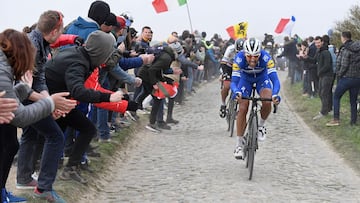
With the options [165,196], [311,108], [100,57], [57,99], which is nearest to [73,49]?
[100,57]

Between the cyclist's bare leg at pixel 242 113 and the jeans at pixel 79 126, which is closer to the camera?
the jeans at pixel 79 126

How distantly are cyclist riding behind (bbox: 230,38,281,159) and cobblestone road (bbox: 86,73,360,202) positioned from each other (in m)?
0.67

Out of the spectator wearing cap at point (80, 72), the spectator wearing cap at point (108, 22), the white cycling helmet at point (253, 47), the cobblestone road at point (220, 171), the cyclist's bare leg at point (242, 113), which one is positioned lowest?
the cobblestone road at point (220, 171)

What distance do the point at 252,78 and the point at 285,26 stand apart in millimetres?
22811

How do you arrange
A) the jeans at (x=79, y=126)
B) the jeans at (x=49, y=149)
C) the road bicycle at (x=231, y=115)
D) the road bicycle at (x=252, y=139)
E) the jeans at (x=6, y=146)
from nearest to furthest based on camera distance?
the jeans at (x=6, y=146) < the jeans at (x=49, y=149) < the jeans at (x=79, y=126) < the road bicycle at (x=252, y=139) < the road bicycle at (x=231, y=115)

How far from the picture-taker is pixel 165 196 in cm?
782

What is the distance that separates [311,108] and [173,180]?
9923mm

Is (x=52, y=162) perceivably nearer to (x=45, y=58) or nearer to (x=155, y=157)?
(x=45, y=58)

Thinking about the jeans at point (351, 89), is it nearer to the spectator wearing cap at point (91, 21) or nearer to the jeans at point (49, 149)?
the spectator wearing cap at point (91, 21)

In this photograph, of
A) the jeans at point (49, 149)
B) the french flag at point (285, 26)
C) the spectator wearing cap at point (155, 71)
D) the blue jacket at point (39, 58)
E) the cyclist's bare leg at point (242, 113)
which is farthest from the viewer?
the french flag at point (285, 26)

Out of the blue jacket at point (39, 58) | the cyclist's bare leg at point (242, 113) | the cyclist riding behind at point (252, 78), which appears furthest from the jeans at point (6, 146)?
the cyclist's bare leg at point (242, 113)

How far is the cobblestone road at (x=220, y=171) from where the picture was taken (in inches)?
313

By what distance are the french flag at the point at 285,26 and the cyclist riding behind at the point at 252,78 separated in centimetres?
2244

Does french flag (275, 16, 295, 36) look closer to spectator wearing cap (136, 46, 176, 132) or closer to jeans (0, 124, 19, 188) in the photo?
spectator wearing cap (136, 46, 176, 132)
